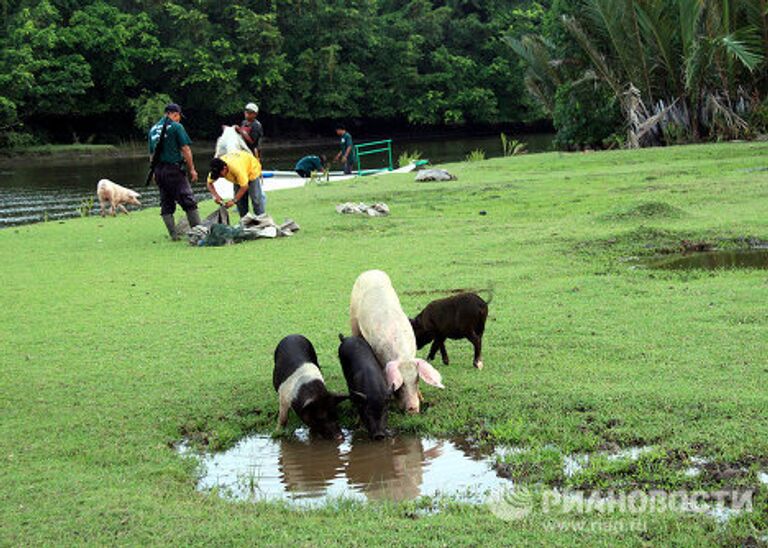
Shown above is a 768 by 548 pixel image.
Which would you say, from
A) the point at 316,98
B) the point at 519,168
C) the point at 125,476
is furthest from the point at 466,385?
the point at 316,98

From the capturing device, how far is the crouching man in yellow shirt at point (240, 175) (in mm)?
13078

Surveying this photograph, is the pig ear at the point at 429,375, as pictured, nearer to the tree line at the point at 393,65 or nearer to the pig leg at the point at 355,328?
the pig leg at the point at 355,328

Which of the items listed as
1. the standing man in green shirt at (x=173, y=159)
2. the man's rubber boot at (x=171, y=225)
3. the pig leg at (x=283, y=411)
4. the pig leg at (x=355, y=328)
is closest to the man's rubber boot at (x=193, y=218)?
the standing man in green shirt at (x=173, y=159)

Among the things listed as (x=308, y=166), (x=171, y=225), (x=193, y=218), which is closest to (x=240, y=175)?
(x=193, y=218)

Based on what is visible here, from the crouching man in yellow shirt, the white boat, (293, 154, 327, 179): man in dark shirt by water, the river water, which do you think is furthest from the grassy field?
(293, 154, 327, 179): man in dark shirt by water

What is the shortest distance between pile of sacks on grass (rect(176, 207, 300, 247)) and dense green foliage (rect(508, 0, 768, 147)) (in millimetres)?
13790

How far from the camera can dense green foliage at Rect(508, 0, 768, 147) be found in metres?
23.9

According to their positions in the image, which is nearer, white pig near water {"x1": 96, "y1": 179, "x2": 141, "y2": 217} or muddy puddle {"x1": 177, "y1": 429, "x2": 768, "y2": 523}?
muddy puddle {"x1": 177, "y1": 429, "x2": 768, "y2": 523}

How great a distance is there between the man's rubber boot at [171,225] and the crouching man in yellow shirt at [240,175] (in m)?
0.96

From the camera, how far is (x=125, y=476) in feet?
16.1

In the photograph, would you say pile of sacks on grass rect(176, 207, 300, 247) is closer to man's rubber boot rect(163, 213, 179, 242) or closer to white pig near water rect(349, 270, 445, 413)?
man's rubber boot rect(163, 213, 179, 242)

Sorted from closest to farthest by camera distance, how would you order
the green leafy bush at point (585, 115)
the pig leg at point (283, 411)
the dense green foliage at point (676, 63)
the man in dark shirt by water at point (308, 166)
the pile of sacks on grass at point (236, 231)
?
the pig leg at point (283, 411)
the pile of sacks on grass at point (236, 231)
the dense green foliage at point (676, 63)
the man in dark shirt by water at point (308, 166)
the green leafy bush at point (585, 115)

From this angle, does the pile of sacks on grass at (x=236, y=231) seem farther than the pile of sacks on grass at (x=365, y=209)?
No

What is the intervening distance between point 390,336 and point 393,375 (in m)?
0.47
